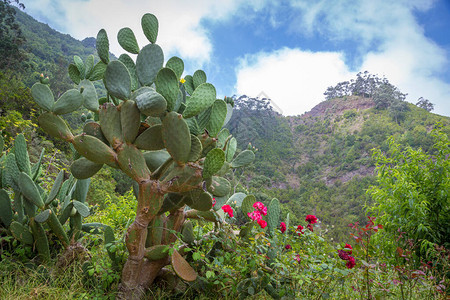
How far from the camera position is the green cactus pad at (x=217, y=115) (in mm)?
1354

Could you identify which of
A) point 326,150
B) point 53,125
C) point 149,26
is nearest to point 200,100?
point 149,26

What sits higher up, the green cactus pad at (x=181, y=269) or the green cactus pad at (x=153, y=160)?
the green cactus pad at (x=153, y=160)

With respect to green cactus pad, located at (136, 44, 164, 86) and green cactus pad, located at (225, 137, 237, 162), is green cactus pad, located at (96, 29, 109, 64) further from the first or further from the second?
green cactus pad, located at (225, 137, 237, 162)

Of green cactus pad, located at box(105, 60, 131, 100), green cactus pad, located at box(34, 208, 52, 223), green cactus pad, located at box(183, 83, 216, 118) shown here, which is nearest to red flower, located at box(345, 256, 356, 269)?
green cactus pad, located at box(183, 83, 216, 118)

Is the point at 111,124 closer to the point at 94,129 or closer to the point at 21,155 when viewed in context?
the point at 94,129

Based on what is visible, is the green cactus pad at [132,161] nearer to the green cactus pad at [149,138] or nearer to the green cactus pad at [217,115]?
the green cactus pad at [149,138]

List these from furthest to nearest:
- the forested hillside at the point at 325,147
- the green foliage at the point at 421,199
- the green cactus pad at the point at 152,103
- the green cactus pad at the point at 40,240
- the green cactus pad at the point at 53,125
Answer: the forested hillside at the point at 325,147, the green foliage at the point at 421,199, the green cactus pad at the point at 40,240, the green cactus pad at the point at 53,125, the green cactus pad at the point at 152,103

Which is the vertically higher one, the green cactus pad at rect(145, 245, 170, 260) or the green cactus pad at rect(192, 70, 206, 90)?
the green cactus pad at rect(192, 70, 206, 90)

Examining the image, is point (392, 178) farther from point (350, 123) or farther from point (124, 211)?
point (350, 123)

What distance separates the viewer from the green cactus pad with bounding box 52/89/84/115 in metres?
1.40

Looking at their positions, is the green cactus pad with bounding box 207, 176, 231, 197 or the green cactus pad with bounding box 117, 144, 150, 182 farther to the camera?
the green cactus pad with bounding box 207, 176, 231, 197

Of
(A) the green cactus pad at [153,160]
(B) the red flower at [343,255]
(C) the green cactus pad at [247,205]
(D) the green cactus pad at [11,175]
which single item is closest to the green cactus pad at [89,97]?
(A) the green cactus pad at [153,160]

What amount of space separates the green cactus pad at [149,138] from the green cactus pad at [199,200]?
0.29m

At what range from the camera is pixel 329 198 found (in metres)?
28.1
